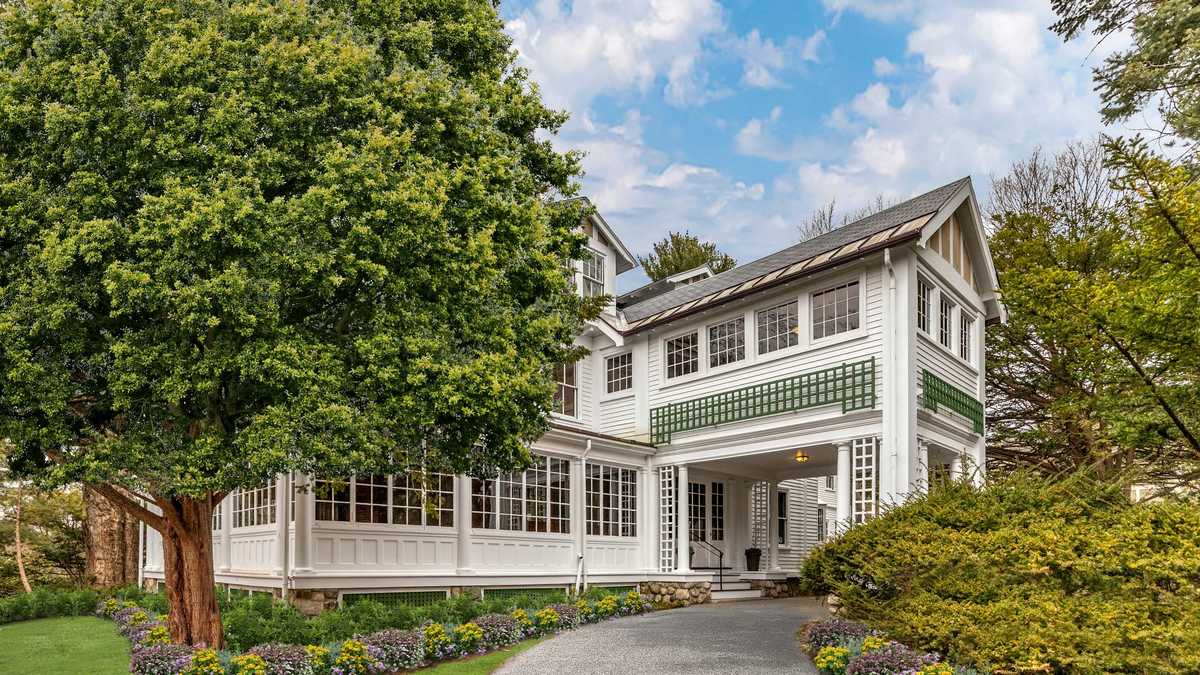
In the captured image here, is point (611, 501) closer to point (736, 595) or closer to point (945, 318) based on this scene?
point (736, 595)

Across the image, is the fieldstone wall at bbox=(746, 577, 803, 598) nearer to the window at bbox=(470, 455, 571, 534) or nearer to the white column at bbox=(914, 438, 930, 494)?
the window at bbox=(470, 455, 571, 534)

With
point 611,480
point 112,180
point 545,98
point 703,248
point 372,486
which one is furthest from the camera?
point 703,248

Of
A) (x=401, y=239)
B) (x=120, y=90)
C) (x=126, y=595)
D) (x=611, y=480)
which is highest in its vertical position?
(x=120, y=90)

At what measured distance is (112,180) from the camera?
9438 mm

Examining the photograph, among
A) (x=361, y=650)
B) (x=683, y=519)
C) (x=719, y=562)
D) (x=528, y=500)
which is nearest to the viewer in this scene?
(x=361, y=650)

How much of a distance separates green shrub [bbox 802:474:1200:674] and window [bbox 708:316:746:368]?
783 centimetres

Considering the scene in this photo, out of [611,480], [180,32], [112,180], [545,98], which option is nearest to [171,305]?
[112,180]

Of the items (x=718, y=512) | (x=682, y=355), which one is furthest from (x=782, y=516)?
(x=682, y=355)

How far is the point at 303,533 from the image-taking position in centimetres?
1336

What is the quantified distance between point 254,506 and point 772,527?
40.6 ft

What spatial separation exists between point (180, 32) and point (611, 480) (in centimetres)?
1255

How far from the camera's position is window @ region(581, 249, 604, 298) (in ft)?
70.6

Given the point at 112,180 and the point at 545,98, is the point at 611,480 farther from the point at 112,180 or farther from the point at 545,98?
the point at 112,180

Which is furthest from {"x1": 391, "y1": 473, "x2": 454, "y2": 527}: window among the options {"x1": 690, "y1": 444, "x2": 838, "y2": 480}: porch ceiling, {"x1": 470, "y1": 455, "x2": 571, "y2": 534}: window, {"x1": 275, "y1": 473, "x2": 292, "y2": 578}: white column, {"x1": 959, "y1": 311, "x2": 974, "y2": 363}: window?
{"x1": 959, "y1": 311, "x2": 974, "y2": 363}: window
